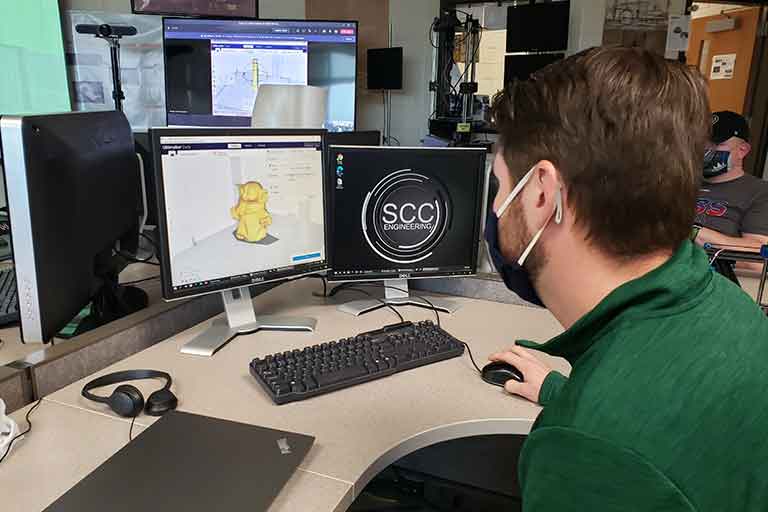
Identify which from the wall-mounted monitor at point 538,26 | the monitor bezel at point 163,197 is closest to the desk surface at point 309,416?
the monitor bezel at point 163,197

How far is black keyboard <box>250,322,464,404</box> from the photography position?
1.11 meters

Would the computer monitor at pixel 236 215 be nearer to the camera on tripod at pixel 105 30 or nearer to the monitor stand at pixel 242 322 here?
the monitor stand at pixel 242 322

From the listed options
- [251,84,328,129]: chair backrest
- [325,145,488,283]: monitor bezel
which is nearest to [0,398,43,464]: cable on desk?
[325,145,488,283]: monitor bezel

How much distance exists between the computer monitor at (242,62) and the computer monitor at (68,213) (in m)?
2.55

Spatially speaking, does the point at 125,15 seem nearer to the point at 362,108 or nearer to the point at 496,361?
the point at 362,108

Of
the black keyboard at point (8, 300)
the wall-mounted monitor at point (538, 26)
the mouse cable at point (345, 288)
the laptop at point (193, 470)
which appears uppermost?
the wall-mounted monitor at point (538, 26)

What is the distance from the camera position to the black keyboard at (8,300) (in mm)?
1413

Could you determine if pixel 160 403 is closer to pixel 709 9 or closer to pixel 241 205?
pixel 241 205

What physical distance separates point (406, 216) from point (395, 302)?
0.79ft

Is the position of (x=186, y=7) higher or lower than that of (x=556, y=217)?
higher

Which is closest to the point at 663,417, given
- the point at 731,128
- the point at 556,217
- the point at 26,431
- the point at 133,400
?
the point at 556,217

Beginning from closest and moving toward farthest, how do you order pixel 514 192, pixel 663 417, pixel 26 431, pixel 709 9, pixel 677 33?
1. pixel 663 417
2. pixel 514 192
3. pixel 26 431
4. pixel 677 33
5. pixel 709 9

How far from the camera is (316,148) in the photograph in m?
1.45

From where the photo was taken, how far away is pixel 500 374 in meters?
1.19
